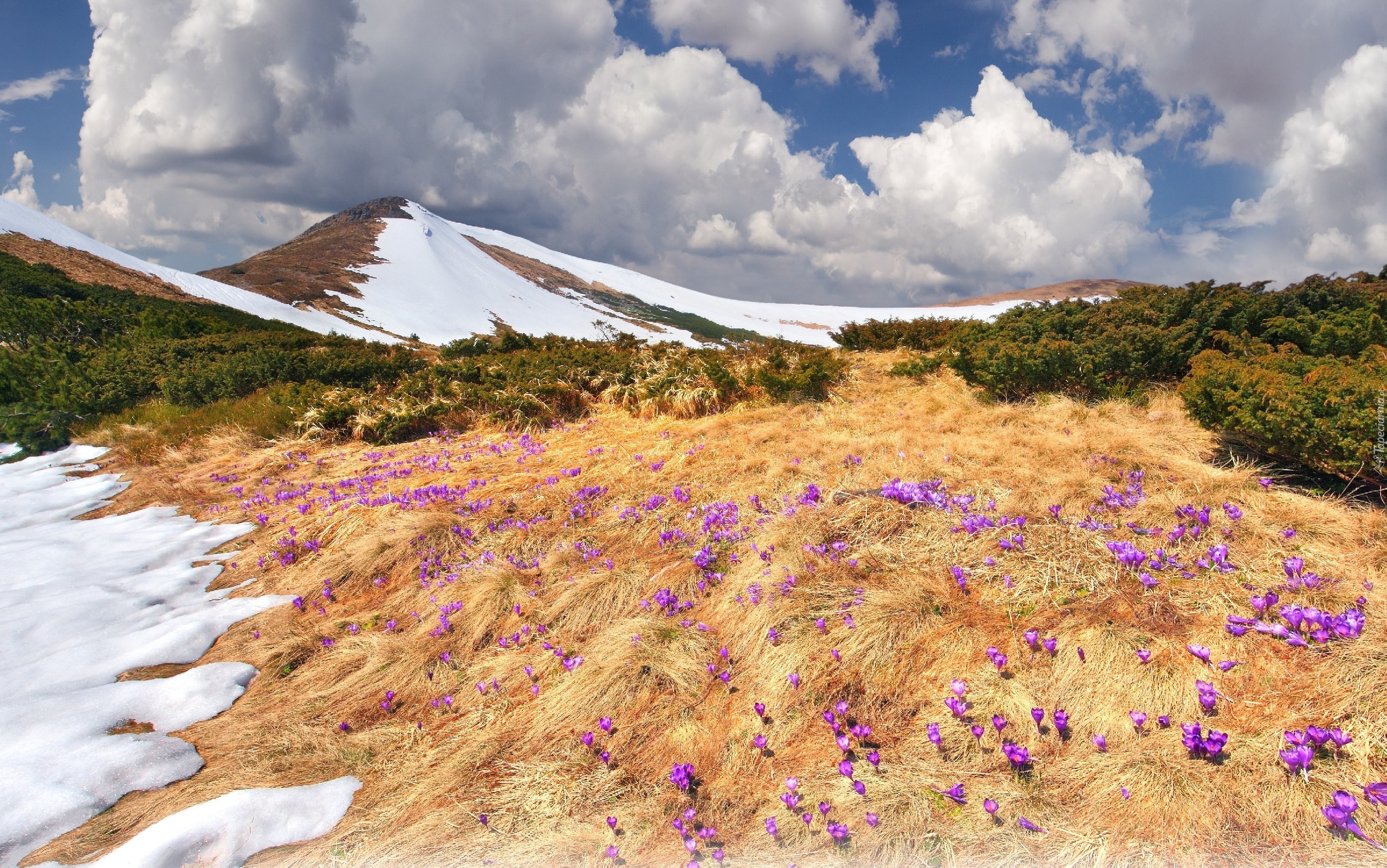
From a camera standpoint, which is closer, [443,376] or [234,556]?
[234,556]

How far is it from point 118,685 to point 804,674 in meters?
3.79

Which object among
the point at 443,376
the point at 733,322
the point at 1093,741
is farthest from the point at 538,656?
the point at 733,322

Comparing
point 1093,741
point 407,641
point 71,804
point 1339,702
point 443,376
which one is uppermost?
point 443,376

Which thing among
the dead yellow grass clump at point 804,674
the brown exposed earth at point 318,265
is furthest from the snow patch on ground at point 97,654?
the brown exposed earth at point 318,265

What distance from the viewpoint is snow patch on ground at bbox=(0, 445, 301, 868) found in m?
2.48

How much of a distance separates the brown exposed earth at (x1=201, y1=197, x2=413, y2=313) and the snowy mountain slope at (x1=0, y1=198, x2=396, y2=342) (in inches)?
86.2

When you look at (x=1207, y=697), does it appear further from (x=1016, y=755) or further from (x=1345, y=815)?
(x=1016, y=755)

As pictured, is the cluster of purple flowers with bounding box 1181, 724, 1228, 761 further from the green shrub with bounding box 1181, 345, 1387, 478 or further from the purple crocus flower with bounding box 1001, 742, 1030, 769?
the green shrub with bounding box 1181, 345, 1387, 478

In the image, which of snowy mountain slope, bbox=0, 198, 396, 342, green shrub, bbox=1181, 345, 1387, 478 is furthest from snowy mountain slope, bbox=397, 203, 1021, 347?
green shrub, bbox=1181, 345, 1387, 478

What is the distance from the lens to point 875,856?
2014 millimetres

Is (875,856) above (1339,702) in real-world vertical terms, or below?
below

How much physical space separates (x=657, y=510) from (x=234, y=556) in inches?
148

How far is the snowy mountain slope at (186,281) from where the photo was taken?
3166cm

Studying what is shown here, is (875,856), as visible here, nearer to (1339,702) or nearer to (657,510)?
(1339,702)
